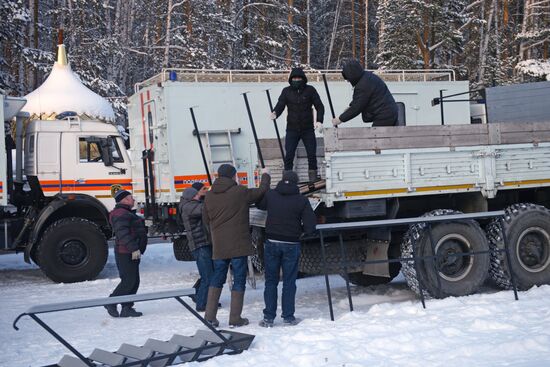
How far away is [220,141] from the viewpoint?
515 inches

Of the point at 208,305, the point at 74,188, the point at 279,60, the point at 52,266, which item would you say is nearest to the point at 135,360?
the point at 208,305

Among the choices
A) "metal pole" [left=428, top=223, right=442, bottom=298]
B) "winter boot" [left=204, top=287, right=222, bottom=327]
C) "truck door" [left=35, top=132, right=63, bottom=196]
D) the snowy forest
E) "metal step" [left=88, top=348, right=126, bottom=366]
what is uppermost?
the snowy forest

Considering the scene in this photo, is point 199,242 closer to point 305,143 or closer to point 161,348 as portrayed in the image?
point 305,143

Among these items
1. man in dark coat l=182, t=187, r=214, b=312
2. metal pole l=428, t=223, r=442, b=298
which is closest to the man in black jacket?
man in dark coat l=182, t=187, r=214, b=312

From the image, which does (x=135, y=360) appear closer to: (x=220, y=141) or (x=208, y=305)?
(x=208, y=305)

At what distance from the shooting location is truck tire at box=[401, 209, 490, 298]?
8945 millimetres

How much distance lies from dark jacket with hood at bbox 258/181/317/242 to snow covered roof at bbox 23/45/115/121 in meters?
7.47

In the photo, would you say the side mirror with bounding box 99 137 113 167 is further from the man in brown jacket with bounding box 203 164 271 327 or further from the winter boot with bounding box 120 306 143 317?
the man in brown jacket with bounding box 203 164 271 327

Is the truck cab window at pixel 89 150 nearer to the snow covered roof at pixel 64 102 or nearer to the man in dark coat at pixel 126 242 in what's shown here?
the snow covered roof at pixel 64 102

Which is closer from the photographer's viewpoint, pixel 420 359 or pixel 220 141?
pixel 420 359

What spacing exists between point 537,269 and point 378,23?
25684 millimetres

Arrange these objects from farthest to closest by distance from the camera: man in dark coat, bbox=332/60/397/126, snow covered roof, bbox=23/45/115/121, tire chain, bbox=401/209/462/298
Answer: snow covered roof, bbox=23/45/115/121, man in dark coat, bbox=332/60/397/126, tire chain, bbox=401/209/462/298

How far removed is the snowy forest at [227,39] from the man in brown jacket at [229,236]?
1906cm

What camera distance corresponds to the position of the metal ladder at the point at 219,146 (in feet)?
42.4
